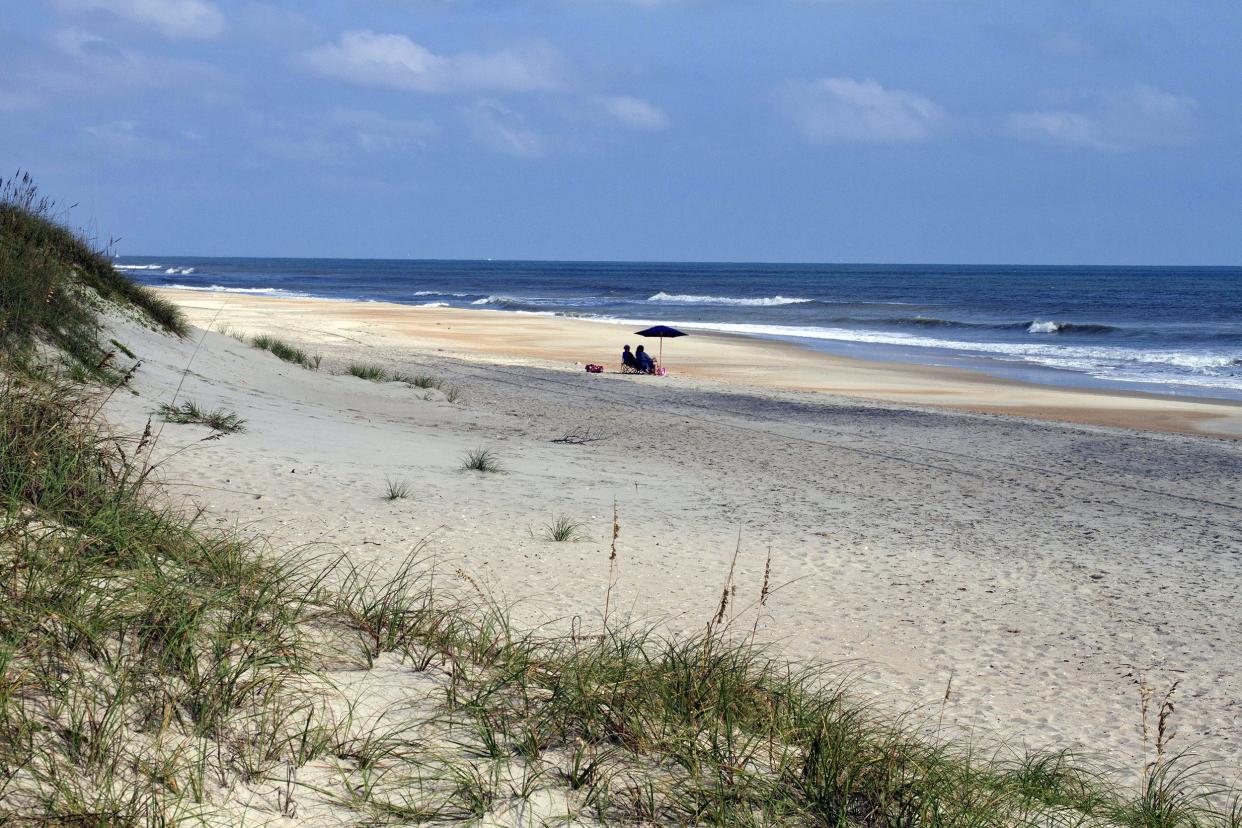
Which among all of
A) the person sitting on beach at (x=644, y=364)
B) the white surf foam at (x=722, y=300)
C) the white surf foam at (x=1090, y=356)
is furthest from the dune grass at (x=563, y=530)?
the white surf foam at (x=722, y=300)

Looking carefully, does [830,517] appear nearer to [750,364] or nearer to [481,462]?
[481,462]

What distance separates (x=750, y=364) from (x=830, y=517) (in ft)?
59.0

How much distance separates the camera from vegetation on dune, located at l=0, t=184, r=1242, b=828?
2.58m

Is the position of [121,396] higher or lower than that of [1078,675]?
higher

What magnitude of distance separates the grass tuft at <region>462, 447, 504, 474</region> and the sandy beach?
128 millimetres

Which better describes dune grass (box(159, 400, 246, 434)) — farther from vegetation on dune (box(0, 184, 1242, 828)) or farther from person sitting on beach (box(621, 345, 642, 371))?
person sitting on beach (box(621, 345, 642, 371))

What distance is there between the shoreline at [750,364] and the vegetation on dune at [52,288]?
1508 mm

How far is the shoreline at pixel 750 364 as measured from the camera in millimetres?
18031

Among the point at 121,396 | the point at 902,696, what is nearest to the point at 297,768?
the point at 902,696

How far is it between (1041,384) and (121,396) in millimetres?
20181

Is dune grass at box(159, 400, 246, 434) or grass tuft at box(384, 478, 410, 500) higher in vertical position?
dune grass at box(159, 400, 246, 434)

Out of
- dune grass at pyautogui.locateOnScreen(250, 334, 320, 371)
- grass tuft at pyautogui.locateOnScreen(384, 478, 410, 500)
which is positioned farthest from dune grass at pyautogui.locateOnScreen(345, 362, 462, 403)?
grass tuft at pyautogui.locateOnScreen(384, 478, 410, 500)

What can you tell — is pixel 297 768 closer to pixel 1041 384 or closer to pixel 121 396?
pixel 121 396

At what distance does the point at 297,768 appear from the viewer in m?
2.72
